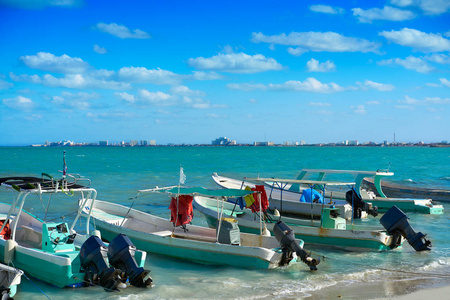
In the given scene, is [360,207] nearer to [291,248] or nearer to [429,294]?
[291,248]

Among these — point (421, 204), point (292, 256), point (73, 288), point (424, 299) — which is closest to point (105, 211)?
point (73, 288)

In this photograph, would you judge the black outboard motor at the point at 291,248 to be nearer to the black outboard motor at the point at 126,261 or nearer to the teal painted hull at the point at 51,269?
the black outboard motor at the point at 126,261

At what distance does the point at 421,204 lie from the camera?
24969 mm

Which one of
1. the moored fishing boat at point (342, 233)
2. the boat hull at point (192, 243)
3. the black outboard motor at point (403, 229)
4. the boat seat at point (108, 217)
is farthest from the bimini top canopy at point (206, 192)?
the black outboard motor at point (403, 229)

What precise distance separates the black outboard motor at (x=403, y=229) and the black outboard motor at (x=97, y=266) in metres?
9.52

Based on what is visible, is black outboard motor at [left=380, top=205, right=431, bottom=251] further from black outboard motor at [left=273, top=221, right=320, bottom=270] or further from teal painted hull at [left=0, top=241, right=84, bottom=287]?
teal painted hull at [left=0, top=241, right=84, bottom=287]

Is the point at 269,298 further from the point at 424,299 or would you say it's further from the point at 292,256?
the point at 424,299

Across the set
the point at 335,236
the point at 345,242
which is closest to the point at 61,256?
the point at 335,236

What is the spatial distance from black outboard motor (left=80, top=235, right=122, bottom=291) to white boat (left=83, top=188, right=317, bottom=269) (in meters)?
2.34

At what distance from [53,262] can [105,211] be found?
8.25m

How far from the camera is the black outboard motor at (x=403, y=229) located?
51.1 feet

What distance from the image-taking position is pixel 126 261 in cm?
1133

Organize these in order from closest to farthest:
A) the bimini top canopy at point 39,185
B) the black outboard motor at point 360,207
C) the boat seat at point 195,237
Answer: the bimini top canopy at point 39,185, the boat seat at point 195,237, the black outboard motor at point 360,207

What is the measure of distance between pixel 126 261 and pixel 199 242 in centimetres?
322
